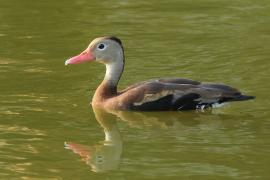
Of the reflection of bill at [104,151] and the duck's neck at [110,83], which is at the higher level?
the duck's neck at [110,83]

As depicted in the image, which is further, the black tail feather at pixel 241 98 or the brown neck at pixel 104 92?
the brown neck at pixel 104 92

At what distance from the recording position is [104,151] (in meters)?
12.3

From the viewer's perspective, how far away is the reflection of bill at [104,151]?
11641 millimetres

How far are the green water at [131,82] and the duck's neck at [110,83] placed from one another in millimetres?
232

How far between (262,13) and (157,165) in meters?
8.59

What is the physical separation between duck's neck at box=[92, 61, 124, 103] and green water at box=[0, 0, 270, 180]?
23cm

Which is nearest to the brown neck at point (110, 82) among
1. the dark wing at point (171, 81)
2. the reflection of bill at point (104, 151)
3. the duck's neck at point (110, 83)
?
the duck's neck at point (110, 83)

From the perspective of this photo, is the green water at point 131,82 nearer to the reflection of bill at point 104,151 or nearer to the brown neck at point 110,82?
the reflection of bill at point 104,151

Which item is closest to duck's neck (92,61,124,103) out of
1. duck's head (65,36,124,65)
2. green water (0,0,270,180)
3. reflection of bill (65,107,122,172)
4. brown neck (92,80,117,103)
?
brown neck (92,80,117,103)

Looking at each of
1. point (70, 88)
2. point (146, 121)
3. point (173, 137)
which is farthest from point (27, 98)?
point (173, 137)

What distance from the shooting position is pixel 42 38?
1819 cm

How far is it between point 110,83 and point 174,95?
1124 mm

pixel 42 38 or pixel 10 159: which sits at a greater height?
pixel 42 38

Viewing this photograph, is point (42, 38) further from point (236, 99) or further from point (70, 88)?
point (236, 99)
